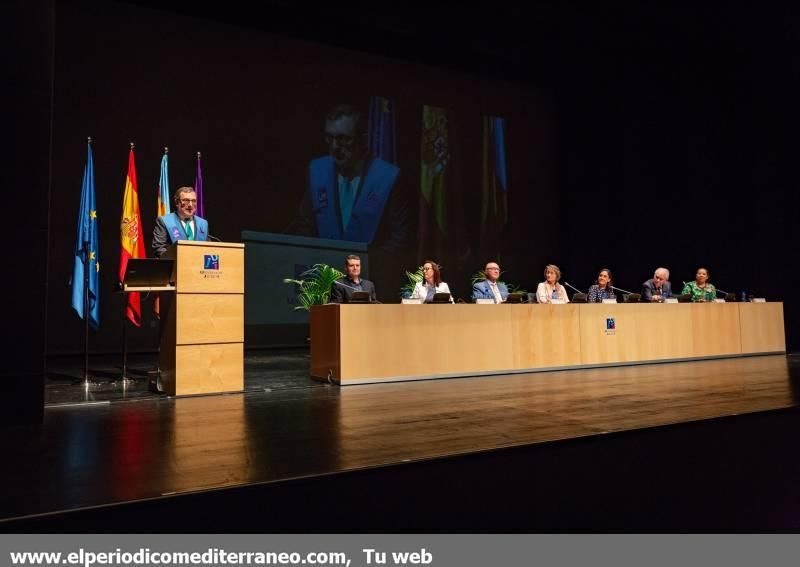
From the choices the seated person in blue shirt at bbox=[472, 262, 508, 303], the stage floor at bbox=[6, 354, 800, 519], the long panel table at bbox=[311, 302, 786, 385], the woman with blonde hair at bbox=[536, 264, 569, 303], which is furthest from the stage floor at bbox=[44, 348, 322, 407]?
the woman with blonde hair at bbox=[536, 264, 569, 303]

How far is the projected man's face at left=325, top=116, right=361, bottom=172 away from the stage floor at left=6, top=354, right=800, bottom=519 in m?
4.38

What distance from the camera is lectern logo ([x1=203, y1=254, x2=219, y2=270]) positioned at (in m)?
3.52

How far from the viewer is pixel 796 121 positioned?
6387 millimetres

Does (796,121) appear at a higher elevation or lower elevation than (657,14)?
lower

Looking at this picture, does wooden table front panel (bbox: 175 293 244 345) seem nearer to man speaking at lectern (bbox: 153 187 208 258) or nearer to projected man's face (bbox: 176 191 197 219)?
man speaking at lectern (bbox: 153 187 208 258)

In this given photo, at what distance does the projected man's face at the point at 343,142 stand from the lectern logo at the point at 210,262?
4.49 meters

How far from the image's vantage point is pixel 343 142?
7.86 m

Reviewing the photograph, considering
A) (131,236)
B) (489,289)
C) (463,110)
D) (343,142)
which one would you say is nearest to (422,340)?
(489,289)

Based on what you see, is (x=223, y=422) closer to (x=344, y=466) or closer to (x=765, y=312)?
(x=344, y=466)

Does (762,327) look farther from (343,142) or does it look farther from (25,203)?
(25,203)

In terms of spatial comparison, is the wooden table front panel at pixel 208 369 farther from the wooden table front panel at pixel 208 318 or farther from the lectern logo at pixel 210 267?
the lectern logo at pixel 210 267
